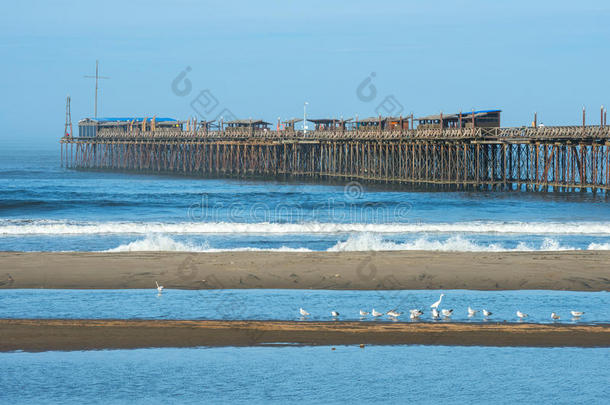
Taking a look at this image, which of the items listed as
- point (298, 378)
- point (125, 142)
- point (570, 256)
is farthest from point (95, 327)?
point (125, 142)

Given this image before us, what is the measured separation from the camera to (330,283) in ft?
45.4

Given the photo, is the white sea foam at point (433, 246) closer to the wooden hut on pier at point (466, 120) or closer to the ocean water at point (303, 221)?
the ocean water at point (303, 221)

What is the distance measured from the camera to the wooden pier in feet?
136

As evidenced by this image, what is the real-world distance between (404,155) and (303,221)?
108 feet

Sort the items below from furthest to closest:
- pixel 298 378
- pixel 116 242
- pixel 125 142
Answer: pixel 125 142 < pixel 116 242 < pixel 298 378

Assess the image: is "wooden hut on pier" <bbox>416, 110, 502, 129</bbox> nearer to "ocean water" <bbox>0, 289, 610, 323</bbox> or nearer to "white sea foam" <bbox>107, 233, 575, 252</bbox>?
"white sea foam" <bbox>107, 233, 575, 252</bbox>

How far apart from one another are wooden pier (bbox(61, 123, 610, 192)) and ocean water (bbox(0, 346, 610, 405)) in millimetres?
30899

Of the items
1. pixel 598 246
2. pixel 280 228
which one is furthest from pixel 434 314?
pixel 280 228

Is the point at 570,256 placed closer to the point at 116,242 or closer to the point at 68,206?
the point at 116,242

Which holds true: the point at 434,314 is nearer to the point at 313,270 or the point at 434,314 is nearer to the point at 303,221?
the point at 313,270

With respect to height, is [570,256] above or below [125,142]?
below

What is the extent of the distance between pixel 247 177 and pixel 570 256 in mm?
50205

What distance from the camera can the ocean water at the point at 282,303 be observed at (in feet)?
35.7

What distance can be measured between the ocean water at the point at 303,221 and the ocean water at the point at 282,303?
6.24 m
